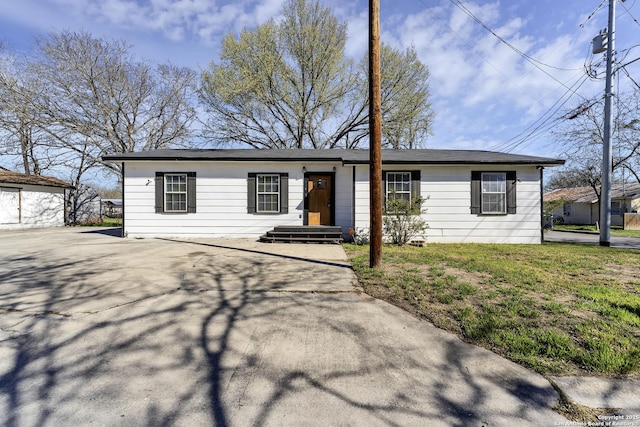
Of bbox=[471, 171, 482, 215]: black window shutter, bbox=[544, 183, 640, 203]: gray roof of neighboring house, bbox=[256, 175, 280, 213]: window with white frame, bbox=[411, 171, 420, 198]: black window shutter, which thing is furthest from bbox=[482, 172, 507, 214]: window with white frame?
bbox=[544, 183, 640, 203]: gray roof of neighboring house

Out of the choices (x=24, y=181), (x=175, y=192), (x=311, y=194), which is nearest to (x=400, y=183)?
(x=311, y=194)

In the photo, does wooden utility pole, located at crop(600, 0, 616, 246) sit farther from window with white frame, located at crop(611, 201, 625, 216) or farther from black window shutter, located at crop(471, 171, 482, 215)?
window with white frame, located at crop(611, 201, 625, 216)

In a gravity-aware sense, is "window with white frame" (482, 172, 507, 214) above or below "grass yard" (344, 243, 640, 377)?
above

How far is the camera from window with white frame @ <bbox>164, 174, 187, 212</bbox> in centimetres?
995

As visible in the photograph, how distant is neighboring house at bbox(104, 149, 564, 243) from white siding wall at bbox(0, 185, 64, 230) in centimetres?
998

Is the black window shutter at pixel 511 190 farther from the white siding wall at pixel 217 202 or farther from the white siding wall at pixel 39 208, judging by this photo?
the white siding wall at pixel 39 208

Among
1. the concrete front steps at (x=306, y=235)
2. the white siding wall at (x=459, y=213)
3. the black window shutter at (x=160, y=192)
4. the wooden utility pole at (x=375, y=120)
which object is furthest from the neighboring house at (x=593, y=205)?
the black window shutter at (x=160, y=192)

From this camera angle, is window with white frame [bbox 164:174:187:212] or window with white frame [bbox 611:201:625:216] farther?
window with white frame [bbox 611:201:625:216]

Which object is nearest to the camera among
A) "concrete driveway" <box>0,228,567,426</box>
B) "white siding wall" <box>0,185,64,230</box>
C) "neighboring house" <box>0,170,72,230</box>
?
"concrete driveway" <box>0,228,567,426</box>

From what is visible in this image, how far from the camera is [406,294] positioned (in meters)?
4.05

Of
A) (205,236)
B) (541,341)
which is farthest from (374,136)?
(205,236)

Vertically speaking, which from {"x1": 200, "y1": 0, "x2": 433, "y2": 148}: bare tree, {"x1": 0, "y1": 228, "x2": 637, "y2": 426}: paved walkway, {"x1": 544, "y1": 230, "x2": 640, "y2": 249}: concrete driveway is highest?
{"x1": 200, "y1": 0, "x2": 433, "y2": 148}: bare tree

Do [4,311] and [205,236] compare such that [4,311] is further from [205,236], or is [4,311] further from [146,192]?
[146,192]

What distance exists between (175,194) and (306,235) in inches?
204
